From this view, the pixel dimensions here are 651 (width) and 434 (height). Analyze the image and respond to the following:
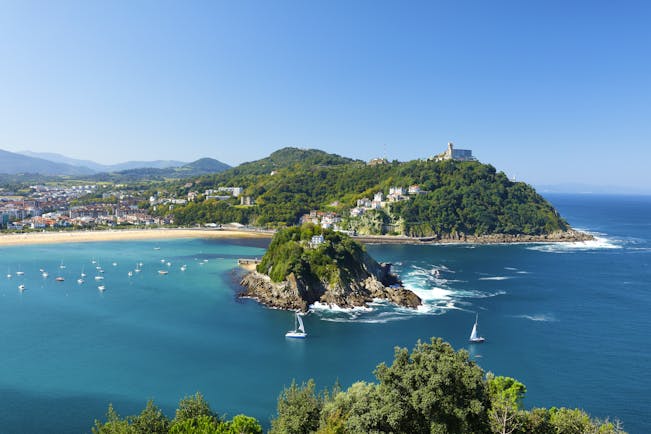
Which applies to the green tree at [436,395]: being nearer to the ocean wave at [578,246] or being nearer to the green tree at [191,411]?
the green tree at [191,411]

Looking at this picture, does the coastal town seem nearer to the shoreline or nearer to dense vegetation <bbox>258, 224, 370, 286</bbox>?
the shoreline

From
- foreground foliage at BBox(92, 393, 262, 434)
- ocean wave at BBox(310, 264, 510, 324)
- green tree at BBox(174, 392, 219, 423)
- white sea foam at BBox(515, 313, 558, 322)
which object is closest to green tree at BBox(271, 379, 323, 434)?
foreground foliage at BBox(92, 393, 262, 434)

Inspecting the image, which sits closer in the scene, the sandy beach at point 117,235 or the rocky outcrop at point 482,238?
the sandy beach at point 117,235

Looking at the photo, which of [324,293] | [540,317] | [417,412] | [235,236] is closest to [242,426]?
[417,412]

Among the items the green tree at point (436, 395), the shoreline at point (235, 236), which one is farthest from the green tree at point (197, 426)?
the shoreline at point (235, 236)

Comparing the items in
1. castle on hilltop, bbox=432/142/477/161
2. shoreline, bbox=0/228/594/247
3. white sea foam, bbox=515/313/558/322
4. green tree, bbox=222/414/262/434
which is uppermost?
castle on hilltop, bbox=432/142/477/161

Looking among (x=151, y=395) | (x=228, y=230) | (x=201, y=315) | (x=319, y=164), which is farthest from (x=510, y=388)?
(x=319, y=164)

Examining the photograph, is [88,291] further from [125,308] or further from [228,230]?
[228,230]
